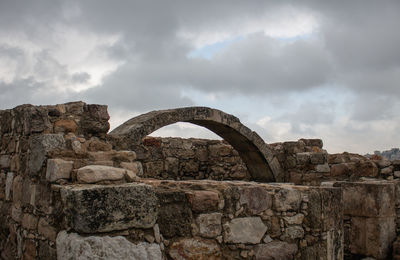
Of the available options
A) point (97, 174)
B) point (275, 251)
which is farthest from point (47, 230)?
point (275, 251)

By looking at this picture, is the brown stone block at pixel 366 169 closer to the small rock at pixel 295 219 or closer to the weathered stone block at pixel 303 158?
the weathered stone block at pixel 303 158

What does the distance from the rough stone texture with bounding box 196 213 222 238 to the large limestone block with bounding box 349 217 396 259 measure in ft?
9.71

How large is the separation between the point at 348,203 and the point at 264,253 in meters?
2.59

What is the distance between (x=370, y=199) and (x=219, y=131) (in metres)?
2.95

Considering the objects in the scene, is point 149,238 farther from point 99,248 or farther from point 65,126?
point 65,126

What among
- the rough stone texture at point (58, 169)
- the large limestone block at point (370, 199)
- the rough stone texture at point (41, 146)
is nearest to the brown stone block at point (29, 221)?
the rough stone texture at point (41, 146)

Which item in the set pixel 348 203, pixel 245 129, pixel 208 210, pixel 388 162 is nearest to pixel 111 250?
pixel 208 210

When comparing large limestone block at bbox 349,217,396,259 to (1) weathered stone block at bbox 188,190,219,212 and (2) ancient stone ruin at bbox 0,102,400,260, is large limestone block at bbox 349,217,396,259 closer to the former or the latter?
(2) ancient stone ruin at bbox 0,102,400,260

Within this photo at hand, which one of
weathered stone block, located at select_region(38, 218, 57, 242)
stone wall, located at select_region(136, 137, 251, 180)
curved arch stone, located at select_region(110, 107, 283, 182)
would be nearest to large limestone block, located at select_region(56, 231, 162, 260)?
weathered stone block, located at select_region(38, 218, 57, 242)

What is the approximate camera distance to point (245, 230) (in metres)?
3.07

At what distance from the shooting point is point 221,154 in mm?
8797

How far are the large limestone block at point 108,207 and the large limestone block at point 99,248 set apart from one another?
60 millimetres

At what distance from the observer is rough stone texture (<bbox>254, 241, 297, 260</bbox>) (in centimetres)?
313

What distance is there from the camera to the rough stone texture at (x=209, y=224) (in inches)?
114
